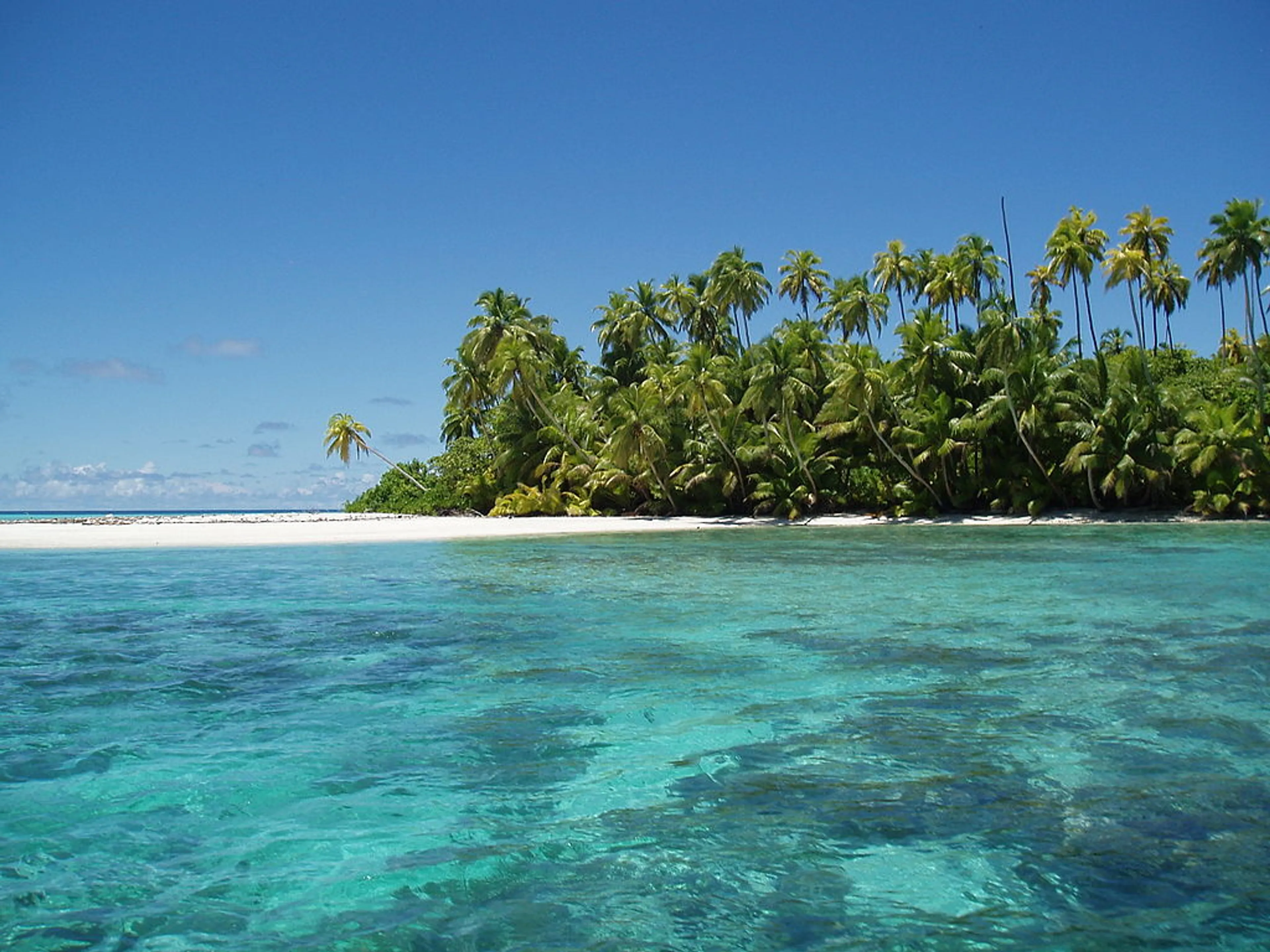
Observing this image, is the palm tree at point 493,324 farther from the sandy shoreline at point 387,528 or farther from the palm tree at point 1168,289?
the palm tree at point 1168,289

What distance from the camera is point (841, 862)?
4301 mm

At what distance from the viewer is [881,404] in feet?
126

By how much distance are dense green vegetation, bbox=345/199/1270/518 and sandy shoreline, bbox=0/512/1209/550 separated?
53.8 inches

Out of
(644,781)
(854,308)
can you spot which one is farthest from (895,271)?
(644,781)

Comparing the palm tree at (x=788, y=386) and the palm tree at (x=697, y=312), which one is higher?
the palm tree at (x=697, y=312)

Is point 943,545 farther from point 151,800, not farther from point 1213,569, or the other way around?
point 151,800

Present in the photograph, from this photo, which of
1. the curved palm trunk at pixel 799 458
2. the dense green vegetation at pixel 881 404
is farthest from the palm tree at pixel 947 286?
the curved palm trunk at pixel 799 458

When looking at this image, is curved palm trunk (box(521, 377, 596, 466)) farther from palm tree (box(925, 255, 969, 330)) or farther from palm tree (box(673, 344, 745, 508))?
palm tree (box(925, 255, 969, 330))

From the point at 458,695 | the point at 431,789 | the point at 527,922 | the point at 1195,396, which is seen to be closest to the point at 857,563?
the point at 458,695

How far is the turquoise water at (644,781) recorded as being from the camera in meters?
3.82

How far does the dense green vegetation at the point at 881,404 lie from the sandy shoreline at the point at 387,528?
4.48 ft

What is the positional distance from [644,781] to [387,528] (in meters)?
34.4

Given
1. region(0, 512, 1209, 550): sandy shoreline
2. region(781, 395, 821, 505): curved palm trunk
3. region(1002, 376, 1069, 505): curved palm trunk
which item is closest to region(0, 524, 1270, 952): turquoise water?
region(0, 512, 1209, 550): sandy shoreline

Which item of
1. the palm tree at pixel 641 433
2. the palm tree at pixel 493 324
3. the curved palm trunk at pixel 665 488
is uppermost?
the palm tree at pixel 493 324
